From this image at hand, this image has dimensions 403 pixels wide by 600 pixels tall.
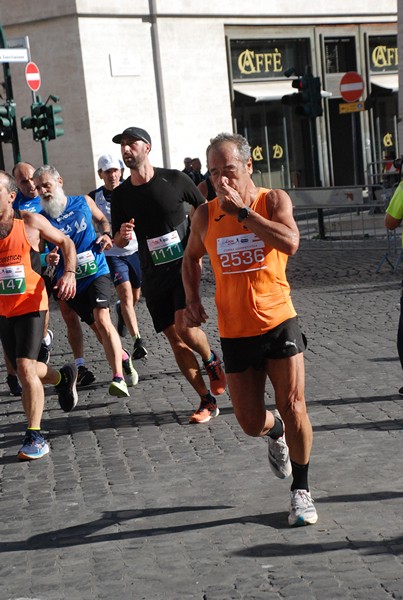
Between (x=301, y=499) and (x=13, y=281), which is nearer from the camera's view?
(x=301, y=499)

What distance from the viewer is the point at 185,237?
8.13 meters

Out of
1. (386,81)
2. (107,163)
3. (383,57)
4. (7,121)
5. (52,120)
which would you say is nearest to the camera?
(107,163)

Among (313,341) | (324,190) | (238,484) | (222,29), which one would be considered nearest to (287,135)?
(222,29)

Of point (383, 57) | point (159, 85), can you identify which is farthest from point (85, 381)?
point (383, 57)

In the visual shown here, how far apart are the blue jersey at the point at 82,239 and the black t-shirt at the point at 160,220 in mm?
1084

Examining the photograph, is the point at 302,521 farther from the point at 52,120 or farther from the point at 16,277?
the point at 52,120

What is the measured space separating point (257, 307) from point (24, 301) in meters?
2.49

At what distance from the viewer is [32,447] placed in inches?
285

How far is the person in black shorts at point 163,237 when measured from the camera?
26.0 ft

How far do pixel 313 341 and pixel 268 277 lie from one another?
17.5 ft

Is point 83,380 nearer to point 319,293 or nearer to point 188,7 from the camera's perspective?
point 319,293

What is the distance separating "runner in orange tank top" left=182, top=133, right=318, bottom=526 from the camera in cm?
539

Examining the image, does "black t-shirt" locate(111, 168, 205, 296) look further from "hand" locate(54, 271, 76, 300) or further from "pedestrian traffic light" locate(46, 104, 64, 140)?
"pedestrian traffic light" locate(46, 104, 64, 140)

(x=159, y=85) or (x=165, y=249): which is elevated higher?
(x=159, y=85)
